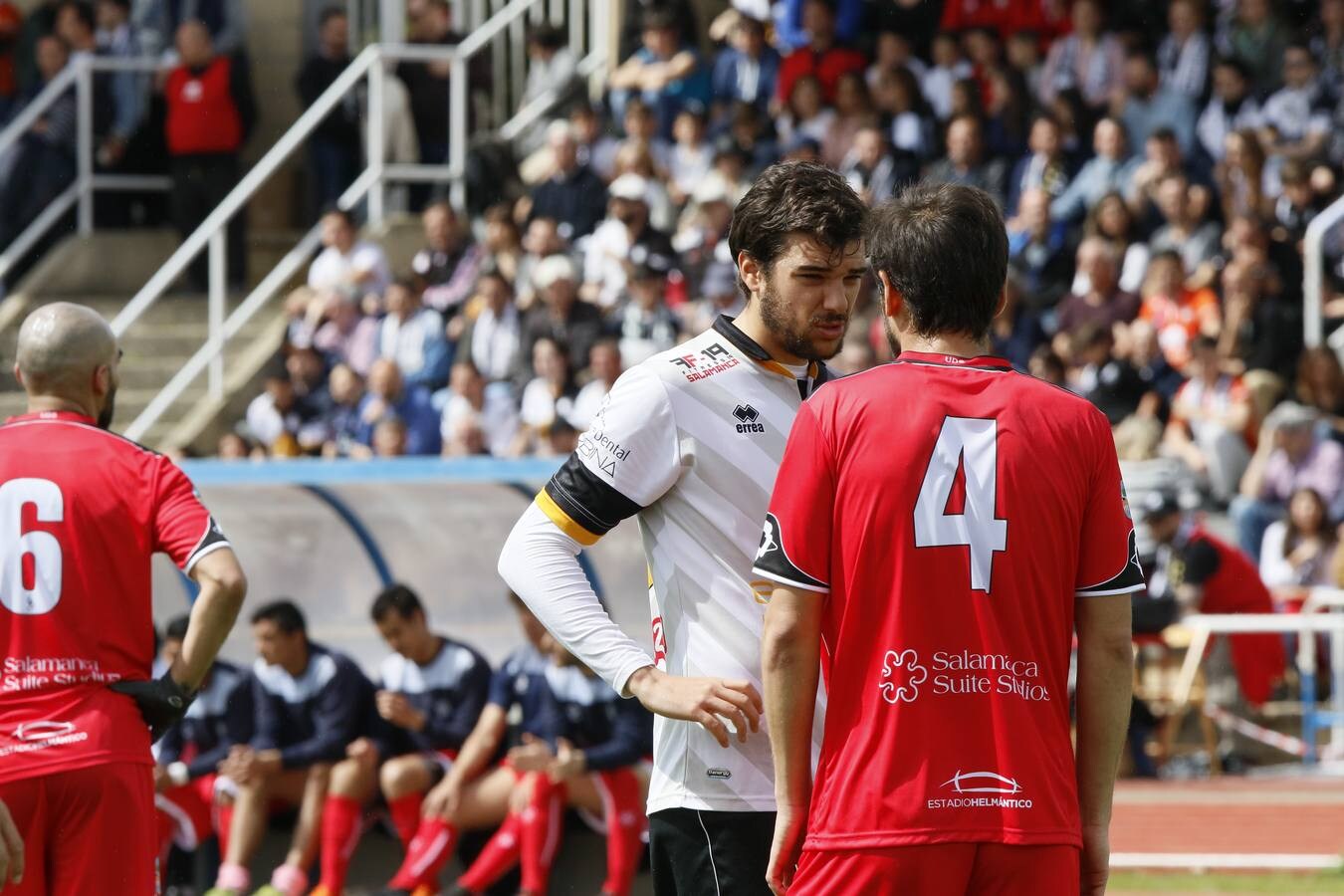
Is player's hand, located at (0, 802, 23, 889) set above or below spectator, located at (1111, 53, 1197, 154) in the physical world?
below

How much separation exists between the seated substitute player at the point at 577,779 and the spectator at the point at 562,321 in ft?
20.0

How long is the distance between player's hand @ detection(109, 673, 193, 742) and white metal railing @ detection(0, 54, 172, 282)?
14.7 metres

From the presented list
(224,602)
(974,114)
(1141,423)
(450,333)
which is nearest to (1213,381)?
(1141,423)

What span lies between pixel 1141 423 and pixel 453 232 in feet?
21.1

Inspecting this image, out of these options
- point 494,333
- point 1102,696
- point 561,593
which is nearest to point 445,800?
point 561,593

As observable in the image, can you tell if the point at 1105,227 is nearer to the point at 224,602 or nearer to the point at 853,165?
the point at 853,165

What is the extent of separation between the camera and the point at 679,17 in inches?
776

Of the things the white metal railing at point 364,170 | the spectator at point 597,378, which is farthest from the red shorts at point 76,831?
the white metal railing at point 364,170

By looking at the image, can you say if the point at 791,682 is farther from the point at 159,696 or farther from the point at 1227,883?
the point at 1227,883

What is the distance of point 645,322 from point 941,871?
491 inches

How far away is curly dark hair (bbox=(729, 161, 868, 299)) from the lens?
446 centimetres

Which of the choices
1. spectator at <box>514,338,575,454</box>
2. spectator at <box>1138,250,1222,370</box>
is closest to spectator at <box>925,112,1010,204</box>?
spectator at <box>1138,250,1222,370</box>

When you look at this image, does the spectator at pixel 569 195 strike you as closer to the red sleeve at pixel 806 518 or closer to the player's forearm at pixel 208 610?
the player's forearm at pixel 208 610

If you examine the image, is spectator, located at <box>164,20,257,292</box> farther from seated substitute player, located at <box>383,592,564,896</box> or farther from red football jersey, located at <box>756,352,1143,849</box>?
red football jersey, located at <box>756,352,1143,849</box>
